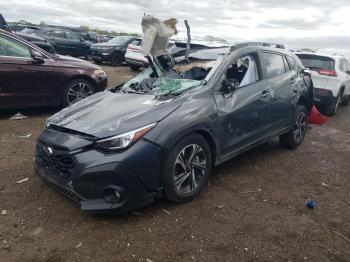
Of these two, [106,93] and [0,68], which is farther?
[0,68]

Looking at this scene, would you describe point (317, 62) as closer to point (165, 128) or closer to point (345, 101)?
point (345, 101)

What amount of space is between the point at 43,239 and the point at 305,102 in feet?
15.5

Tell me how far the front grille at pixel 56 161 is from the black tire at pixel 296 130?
3758mm

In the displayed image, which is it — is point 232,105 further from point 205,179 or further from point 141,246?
point 141,246

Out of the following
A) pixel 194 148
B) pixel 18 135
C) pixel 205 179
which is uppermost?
pixel 194 148

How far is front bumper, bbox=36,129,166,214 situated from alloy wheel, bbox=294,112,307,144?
10.9 ft

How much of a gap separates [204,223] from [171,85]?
173cm

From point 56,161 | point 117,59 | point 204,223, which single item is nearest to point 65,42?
point 117,59

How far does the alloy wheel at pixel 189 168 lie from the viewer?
149 inches

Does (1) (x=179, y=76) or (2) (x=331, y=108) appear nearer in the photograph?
(1) (x=179, y=76)

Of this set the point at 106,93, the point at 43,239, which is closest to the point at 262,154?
the point at 106,93

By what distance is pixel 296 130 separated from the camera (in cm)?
610

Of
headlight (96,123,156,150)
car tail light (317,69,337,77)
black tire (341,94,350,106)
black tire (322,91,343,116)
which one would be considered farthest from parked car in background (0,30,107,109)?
black tire (341,94,350,106)

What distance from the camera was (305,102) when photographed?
20.4 ft
